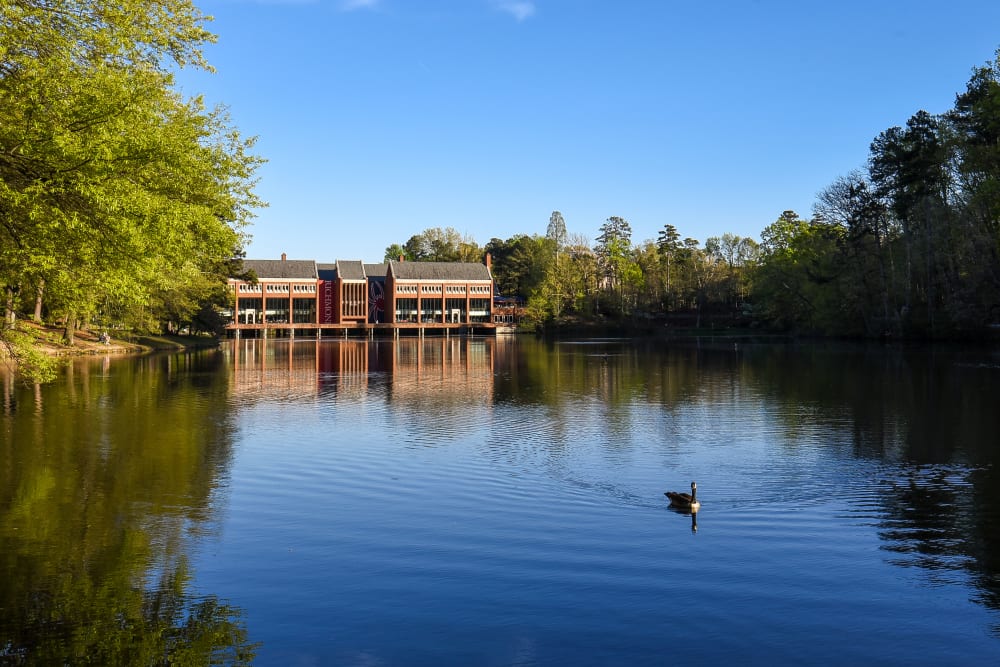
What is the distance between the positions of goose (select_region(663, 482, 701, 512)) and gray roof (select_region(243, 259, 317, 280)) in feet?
439

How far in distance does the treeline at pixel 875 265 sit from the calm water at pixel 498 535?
34850 mm

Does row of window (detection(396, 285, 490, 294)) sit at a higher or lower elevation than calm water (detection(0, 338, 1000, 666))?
higher

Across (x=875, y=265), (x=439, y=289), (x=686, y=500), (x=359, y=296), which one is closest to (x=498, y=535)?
(x=686, y=500)

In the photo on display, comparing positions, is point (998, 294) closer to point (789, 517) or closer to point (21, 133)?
point (789, 517)

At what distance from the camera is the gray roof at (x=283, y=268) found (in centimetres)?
14412

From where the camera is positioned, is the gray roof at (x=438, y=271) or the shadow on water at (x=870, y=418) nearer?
the shadow on water at (x=870, y=418)

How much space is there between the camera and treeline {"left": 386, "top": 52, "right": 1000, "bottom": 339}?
59.7 meters

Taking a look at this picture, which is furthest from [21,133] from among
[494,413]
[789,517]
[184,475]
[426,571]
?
[494,413]

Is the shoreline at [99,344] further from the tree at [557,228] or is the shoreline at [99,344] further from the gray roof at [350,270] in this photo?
the tree at [557,228]

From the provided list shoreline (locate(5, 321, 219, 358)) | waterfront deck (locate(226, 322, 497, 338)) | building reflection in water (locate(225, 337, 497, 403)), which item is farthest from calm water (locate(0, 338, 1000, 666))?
waterfront deck (locate(226, 322, 497, 338))

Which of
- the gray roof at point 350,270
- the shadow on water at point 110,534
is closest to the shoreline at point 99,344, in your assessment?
the shadow on water at point 110,534

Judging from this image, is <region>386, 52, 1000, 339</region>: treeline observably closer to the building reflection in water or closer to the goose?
the building reflection in water

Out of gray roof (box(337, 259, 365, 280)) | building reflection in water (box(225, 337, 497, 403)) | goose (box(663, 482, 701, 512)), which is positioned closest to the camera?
goose (box(663, 482, 701, 512))

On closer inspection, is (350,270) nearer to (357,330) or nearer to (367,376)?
(357,330)
